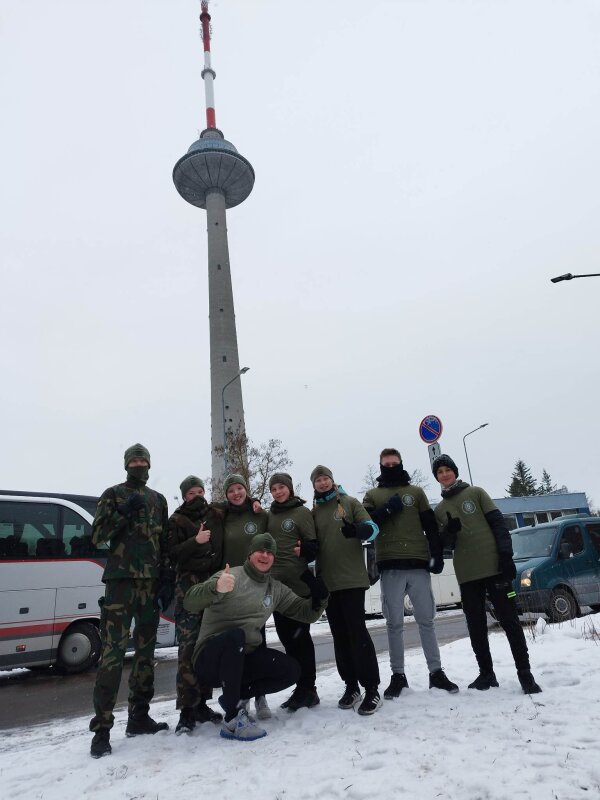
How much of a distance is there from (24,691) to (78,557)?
208cm

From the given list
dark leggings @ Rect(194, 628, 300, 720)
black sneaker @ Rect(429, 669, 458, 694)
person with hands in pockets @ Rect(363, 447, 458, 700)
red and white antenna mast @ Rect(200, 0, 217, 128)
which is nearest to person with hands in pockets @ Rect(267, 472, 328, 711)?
dark leggings @ Rect(194, 628, 300, 720)

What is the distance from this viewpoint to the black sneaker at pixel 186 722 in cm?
428

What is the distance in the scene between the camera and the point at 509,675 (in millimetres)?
5270

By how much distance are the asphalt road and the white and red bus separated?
0.38 m

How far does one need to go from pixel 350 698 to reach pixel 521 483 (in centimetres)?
7734

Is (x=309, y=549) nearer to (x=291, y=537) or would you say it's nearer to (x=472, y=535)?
(x=291, y=537)

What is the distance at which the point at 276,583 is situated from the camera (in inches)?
182

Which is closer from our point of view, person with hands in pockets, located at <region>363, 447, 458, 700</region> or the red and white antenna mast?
person with hands in pockets, located at <region>363, 447, 458, 700</region>

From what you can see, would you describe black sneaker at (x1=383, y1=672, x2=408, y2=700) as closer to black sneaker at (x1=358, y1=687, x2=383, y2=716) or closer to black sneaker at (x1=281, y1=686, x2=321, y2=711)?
black sneaker at (x1=358, y1=687, x2=383, y2=716)

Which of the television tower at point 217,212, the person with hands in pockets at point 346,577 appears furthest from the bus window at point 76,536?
the television tower at point 217,212

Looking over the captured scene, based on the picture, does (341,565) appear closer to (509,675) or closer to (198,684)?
(198,684)

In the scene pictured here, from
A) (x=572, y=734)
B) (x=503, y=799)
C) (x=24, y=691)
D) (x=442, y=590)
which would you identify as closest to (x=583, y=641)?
(x=572, y=734)

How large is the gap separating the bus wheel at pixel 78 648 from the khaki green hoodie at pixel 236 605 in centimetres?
586

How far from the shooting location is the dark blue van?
29.6 feet
